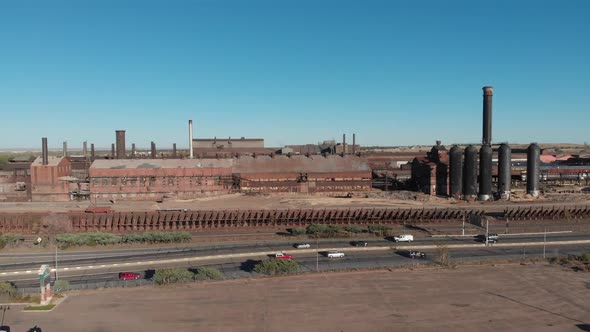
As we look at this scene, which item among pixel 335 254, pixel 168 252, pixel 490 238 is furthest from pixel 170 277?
pixel 490 238

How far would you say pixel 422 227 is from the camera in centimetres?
4978

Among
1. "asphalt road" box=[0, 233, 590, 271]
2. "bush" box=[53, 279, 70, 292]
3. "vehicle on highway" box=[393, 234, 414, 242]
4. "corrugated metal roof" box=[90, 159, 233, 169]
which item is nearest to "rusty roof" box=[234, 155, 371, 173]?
"corrugated metal roof" box=[90, 159, 233, 169]

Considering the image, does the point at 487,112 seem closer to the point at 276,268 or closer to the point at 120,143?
the point at 276,268

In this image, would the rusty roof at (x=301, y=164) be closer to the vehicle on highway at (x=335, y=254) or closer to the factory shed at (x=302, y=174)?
the factory shed at (x=302, y=174)

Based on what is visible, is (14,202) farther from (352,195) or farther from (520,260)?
(520,260)

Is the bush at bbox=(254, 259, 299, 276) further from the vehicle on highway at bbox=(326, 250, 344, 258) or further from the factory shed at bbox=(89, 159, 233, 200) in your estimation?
the factory shed at bbox=(89, 159, 233, 200)

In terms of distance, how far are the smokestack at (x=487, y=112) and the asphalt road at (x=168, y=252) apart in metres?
24.5

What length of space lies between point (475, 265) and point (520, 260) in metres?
4.30

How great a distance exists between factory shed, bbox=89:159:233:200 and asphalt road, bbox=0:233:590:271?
2410 cm

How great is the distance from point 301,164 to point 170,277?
40.9 meters

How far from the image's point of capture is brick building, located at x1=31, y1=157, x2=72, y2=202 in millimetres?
61969

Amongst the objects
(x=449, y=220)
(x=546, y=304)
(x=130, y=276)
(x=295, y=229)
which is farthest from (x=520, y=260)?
(x=130, y=276)

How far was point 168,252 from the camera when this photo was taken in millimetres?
38594

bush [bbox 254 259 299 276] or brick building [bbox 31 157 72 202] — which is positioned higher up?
brick building [bbox 31 157 72 202]
